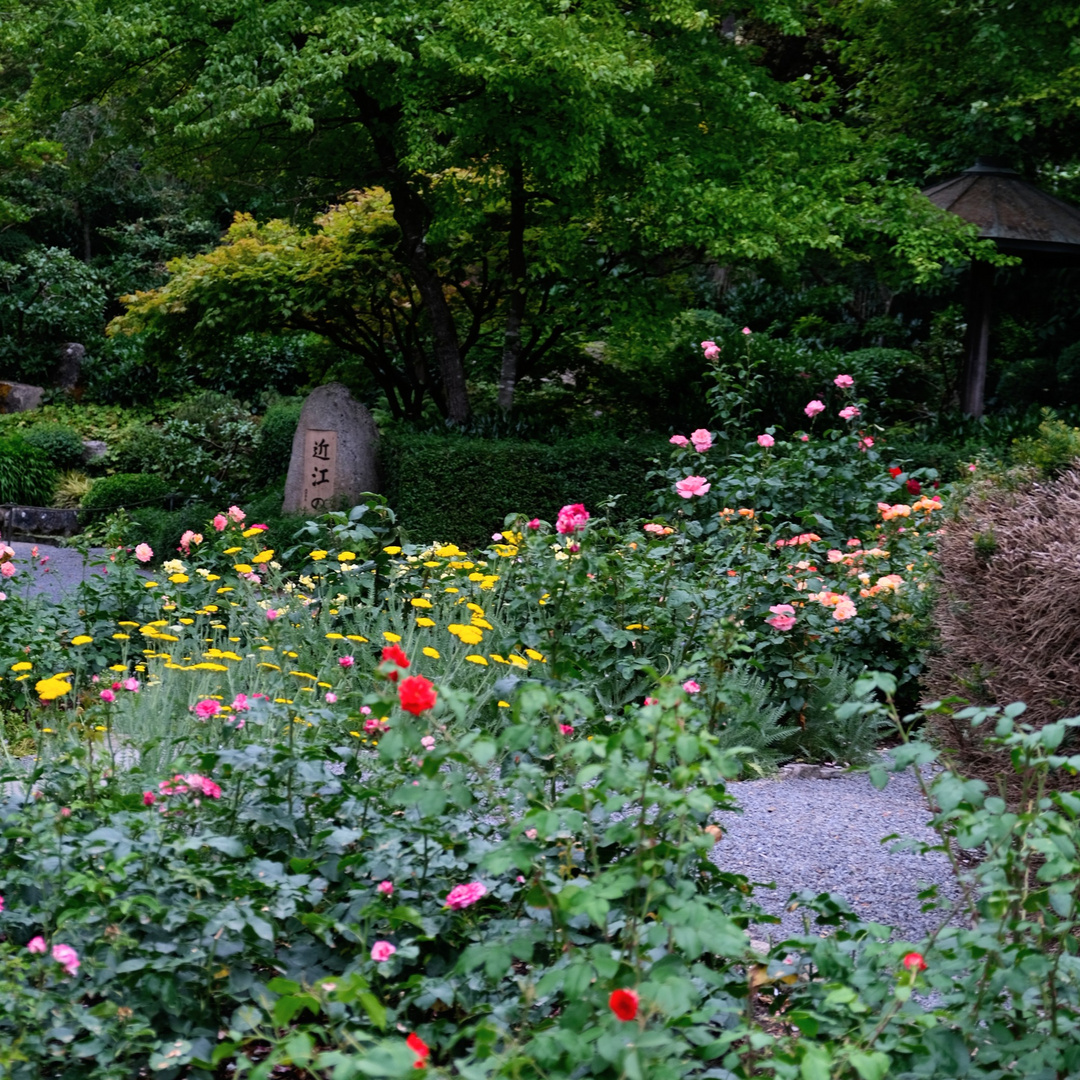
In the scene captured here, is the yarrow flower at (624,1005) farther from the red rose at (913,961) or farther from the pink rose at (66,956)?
the pink rose at (66,956)

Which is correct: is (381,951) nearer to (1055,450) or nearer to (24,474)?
(1055,450)

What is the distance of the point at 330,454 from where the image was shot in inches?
363

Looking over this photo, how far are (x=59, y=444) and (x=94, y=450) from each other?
64cm

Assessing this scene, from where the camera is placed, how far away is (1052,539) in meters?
3.09

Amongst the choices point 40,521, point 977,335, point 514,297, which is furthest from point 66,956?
point 40,521

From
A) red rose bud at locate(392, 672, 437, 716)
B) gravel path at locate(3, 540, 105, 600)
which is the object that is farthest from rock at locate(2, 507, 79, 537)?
red rose bud at locate(392, 672, 437, 716)

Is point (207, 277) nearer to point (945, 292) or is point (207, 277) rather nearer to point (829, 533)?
point (829, 533)

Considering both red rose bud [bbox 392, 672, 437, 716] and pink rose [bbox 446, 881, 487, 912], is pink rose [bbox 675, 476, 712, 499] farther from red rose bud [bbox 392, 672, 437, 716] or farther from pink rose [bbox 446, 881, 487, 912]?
red rose bud [bbox 392, 672, 437, 716]

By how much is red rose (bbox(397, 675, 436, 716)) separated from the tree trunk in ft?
26.8

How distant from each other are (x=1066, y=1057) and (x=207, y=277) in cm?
948

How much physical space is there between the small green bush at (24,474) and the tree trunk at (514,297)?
758 centimetres

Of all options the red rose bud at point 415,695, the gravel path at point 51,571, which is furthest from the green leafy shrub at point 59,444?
the red rose bud at point 415,695

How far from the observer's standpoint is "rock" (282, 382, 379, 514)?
30.3 feet

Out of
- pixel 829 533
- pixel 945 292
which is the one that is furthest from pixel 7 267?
pixel 829 533
